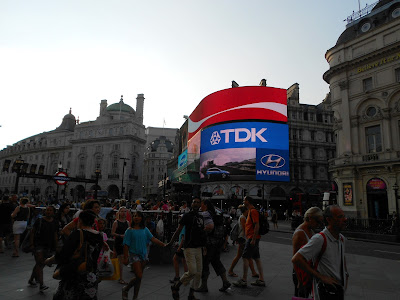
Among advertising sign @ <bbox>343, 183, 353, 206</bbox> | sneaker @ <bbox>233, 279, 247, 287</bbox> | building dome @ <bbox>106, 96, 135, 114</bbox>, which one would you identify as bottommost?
sneaker @ <bbox>233, 279, 247, 287</bbox>

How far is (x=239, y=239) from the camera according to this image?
7410 millimetres

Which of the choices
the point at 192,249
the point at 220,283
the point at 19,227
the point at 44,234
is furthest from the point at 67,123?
the point at 192,249

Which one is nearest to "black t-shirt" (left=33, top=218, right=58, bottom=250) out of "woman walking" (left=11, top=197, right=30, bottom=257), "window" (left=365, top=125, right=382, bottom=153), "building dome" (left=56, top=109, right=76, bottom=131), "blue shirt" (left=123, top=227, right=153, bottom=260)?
"blue shirt" (left=123, top=227, right=153, bottom=260)

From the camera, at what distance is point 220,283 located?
6898 mm

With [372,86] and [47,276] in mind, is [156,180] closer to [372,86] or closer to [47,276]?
[372,86]

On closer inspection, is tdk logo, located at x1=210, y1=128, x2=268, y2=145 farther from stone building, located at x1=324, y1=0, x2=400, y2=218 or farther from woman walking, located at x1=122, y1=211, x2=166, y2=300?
woman walking, located at x1=122, y1=211, x2=166, y2=300

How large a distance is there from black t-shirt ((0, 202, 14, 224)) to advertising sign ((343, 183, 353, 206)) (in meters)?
27.3

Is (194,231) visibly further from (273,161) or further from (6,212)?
(273,161)

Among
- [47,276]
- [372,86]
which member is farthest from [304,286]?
[372,86]

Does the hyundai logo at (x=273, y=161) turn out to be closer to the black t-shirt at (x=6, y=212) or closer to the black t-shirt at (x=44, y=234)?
the black t-shirt at (x=6, y=212)

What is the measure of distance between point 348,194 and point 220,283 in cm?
2490

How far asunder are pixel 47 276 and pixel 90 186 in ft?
213

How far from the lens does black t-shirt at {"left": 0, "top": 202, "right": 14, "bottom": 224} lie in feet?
31.9

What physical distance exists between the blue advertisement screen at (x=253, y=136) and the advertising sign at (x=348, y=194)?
17.2m
